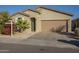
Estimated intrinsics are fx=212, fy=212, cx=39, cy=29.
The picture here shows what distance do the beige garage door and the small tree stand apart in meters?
1.17

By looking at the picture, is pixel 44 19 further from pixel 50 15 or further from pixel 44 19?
pixel 50 15

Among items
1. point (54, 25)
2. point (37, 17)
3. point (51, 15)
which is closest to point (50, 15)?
point (51, 15)

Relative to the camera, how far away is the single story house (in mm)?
12406

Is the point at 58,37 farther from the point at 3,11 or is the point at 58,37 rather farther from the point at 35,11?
the point at 3,11

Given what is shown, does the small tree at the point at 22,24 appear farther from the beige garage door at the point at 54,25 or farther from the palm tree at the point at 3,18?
the beige garage door at the point at 54,25

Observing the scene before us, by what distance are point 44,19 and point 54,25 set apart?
0.81 meters

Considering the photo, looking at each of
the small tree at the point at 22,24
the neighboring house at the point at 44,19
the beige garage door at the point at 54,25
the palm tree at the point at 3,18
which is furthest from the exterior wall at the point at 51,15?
the palm tree at the point at 3,18

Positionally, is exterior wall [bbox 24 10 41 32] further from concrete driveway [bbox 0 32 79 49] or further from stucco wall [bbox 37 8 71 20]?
concrete driveway [bbox 0 32 79 49]

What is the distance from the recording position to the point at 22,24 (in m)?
12.2

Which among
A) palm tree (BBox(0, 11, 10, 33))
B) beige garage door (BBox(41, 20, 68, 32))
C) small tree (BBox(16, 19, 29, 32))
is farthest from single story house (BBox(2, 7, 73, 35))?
palm tree (BBox(0, 11, 10, 33))

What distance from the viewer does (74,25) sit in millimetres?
12312

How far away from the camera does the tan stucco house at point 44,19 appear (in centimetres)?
1240
